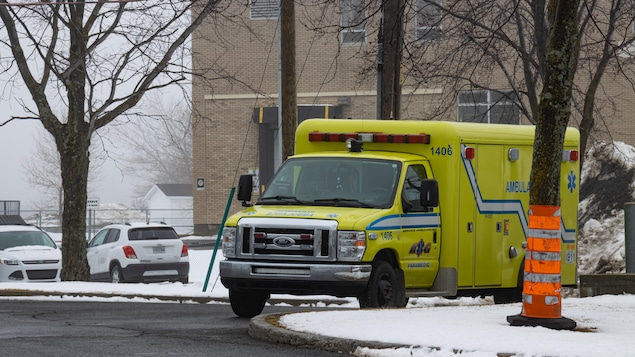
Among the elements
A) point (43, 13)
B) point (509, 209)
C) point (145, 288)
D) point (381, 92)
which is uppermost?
point (43, 13)

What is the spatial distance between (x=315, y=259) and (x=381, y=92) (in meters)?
9.86

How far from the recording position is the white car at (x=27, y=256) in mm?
26734

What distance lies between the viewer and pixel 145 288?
21.8 m

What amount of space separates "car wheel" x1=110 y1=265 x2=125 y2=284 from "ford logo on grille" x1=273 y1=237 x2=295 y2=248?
14424mm

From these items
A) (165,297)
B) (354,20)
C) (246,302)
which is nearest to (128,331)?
(246,302)

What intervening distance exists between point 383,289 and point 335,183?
4.90ft

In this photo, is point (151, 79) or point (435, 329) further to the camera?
point (151, 79)

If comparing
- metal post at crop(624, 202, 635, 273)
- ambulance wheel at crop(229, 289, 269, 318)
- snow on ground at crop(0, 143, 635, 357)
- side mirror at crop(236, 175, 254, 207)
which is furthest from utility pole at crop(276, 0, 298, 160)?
ambulance wheel at crop(229, 289, 269, 318)

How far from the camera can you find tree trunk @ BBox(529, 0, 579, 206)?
11867 mm

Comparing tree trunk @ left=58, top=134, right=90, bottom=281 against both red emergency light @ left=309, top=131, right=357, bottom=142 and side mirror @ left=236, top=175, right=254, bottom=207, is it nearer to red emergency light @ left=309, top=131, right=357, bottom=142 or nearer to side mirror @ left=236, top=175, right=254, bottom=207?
red emergency light @ left=309, top=131, right=357, bottom=142

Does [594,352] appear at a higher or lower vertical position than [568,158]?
lower

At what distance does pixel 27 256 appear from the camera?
88.4 feet

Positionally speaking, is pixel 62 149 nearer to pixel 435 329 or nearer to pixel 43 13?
pixel 43 13

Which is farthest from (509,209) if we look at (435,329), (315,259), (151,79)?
(151,79)
